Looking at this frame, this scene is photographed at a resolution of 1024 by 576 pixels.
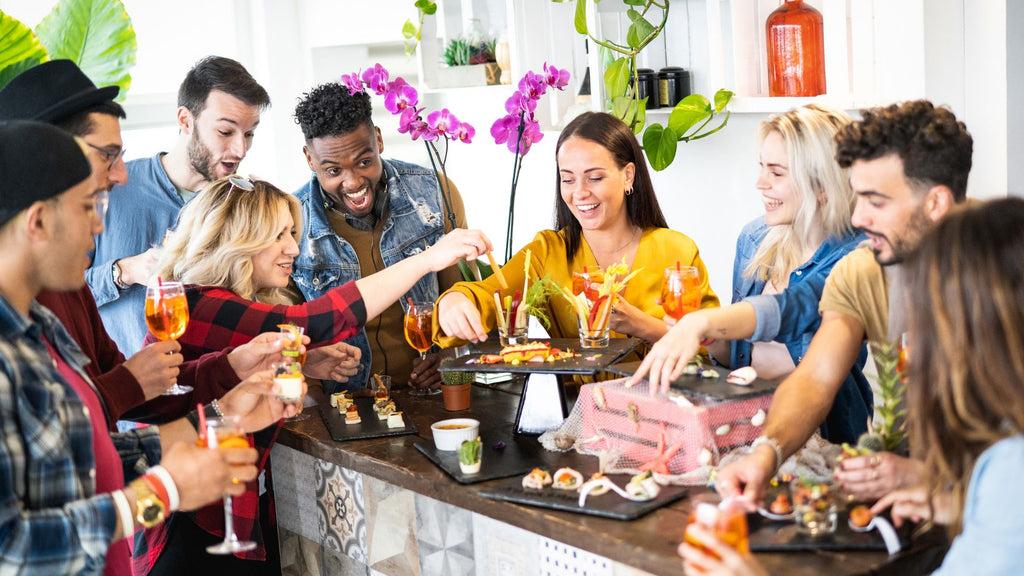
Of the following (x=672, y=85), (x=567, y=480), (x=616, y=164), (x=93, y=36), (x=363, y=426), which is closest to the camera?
(x=567, y=480)

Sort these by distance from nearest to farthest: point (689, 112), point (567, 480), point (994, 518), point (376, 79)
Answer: point (994, 518)
point (567, 480)
point (376, 79)
point (689, 112)

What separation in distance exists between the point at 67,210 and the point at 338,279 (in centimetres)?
160

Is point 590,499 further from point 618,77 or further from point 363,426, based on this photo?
point 618,77

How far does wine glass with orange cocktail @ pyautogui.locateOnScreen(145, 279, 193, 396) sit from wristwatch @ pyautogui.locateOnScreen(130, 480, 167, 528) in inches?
30.0

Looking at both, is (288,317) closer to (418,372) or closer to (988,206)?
(418,372)

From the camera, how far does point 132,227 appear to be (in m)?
3.36

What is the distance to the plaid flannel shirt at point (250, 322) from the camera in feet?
8.69

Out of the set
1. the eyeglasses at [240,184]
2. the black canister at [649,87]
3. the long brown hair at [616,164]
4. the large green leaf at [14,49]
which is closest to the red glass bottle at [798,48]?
the black canister at [649,87]

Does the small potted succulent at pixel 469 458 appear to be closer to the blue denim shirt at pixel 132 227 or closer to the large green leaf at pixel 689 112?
the blue denim shirt at pixel 132 227

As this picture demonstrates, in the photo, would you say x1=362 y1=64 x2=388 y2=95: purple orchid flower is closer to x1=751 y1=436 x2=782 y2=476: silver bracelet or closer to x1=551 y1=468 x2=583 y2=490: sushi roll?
x1=551 y1=468 x2=583 y2=490: sushi roll

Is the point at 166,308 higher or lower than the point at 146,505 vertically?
higher

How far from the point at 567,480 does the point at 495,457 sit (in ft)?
0.92

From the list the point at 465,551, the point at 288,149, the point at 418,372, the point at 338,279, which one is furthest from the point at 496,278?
the point at 288,149

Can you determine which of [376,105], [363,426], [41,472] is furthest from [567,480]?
[376,105]
